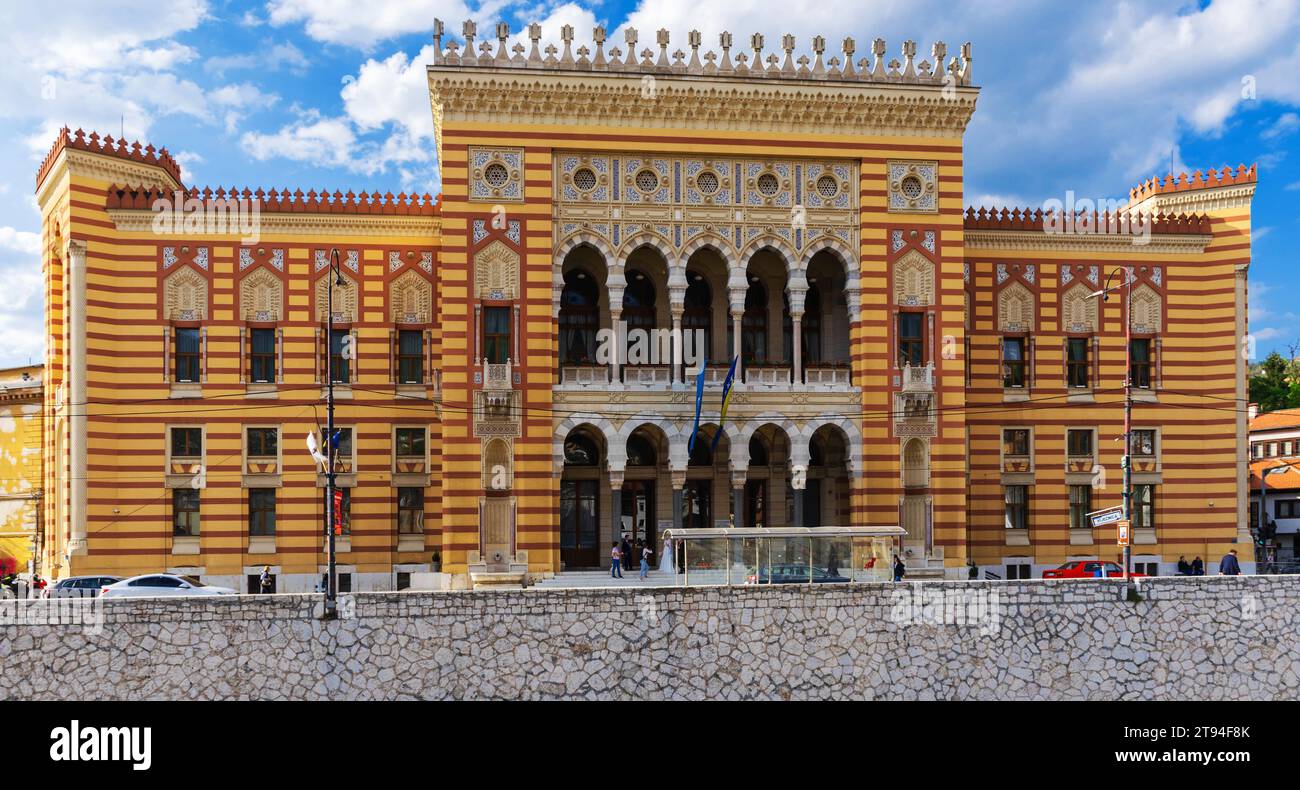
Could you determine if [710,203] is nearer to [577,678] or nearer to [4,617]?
[577,678]

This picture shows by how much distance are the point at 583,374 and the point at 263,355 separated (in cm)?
1150

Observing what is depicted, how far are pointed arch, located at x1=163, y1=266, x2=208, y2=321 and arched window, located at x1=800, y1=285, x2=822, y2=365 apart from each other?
70.1ft

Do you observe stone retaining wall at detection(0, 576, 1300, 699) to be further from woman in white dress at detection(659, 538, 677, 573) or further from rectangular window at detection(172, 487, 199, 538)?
rectangular window at detection(172, 487, 199, 538)

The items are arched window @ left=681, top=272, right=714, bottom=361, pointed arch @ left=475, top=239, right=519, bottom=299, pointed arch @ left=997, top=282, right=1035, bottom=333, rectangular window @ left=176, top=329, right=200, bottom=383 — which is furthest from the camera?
pointed arch @ left=997, top=282, right=1035, bottom=333

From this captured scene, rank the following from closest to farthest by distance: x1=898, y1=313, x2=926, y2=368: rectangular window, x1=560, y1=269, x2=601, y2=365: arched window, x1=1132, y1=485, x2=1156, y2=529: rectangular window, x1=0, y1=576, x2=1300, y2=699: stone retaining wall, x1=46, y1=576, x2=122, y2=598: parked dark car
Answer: x1=0, y1=576, x2=1300, y2=699: stone retaining wall, x1=46, y1=576, x2=122, y2=598: parked dark car, x1=898, y1=313, x2=926, y2=368: rectangular window, x1=560, y1=269, x2=601, y2=365: arched window, x1=1132, y1=485, x2=1156, y2=529: rectangular window

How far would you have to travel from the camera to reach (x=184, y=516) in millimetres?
36875

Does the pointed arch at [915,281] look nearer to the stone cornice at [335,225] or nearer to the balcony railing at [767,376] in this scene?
the balcony railing at [767,376]

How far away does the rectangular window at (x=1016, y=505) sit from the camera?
133 feet

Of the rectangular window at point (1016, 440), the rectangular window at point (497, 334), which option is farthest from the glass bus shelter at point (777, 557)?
the rectangular window at point (1016, 440)

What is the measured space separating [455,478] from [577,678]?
1047cm

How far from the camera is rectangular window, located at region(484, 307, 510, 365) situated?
35.5 m

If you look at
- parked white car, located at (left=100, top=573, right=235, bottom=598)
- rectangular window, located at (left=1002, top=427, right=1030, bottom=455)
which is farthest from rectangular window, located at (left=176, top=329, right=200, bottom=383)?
rectangular window, located at (left=1002, top=427, right=1030, bottom=455)

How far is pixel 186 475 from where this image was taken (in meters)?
36.9
